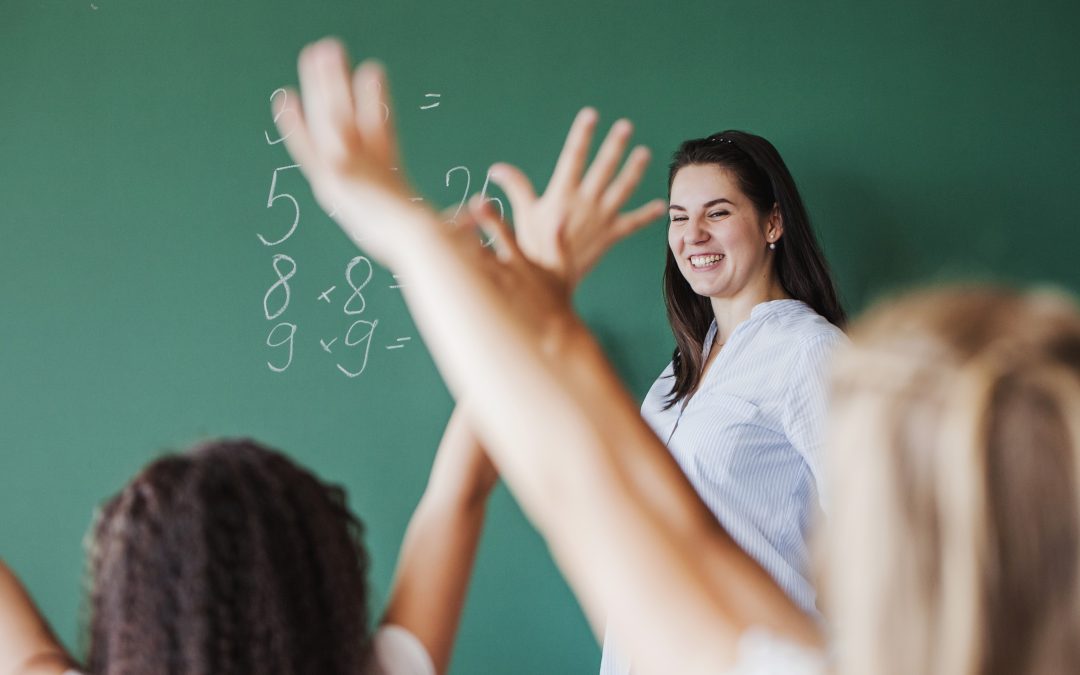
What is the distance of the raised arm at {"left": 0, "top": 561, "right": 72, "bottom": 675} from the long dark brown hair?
1413mm

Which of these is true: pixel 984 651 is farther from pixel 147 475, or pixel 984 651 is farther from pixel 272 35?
pixel 272 35

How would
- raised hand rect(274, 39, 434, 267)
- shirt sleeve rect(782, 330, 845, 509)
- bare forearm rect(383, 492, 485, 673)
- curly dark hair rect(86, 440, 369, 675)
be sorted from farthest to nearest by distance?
1. shirt sleeve rect(782, 330, 845, 509)
2. bare forearm rect(383, 492, 485, 673)
3. curly dark hair rect(86, 440, 369, 675)
4. raised hand rect(274, 39, 434, 267)

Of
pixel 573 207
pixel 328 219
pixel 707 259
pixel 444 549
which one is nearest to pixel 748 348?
pixel 707 259

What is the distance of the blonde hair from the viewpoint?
0.50 m

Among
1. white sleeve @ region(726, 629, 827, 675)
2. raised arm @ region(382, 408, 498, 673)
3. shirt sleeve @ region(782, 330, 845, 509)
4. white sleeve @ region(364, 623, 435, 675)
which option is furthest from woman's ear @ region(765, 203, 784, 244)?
white sleeve @ region(726, 629, 827, 675)

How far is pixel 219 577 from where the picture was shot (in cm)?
80

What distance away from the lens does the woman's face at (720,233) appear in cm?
201

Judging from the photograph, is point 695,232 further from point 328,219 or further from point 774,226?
point 328,219

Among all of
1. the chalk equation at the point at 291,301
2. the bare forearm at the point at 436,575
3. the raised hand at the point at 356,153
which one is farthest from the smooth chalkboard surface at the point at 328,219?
the raised hand at the point at 356,153

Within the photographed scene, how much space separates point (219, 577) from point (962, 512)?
60 centimetres

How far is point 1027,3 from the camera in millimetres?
2275

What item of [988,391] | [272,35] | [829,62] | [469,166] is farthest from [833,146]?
[988,391]

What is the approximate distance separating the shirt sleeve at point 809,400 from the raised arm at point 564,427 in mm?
1166

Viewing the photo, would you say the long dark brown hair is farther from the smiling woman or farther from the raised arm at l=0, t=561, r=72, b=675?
the raised arm at l=0, t=561, r=72, b=675
